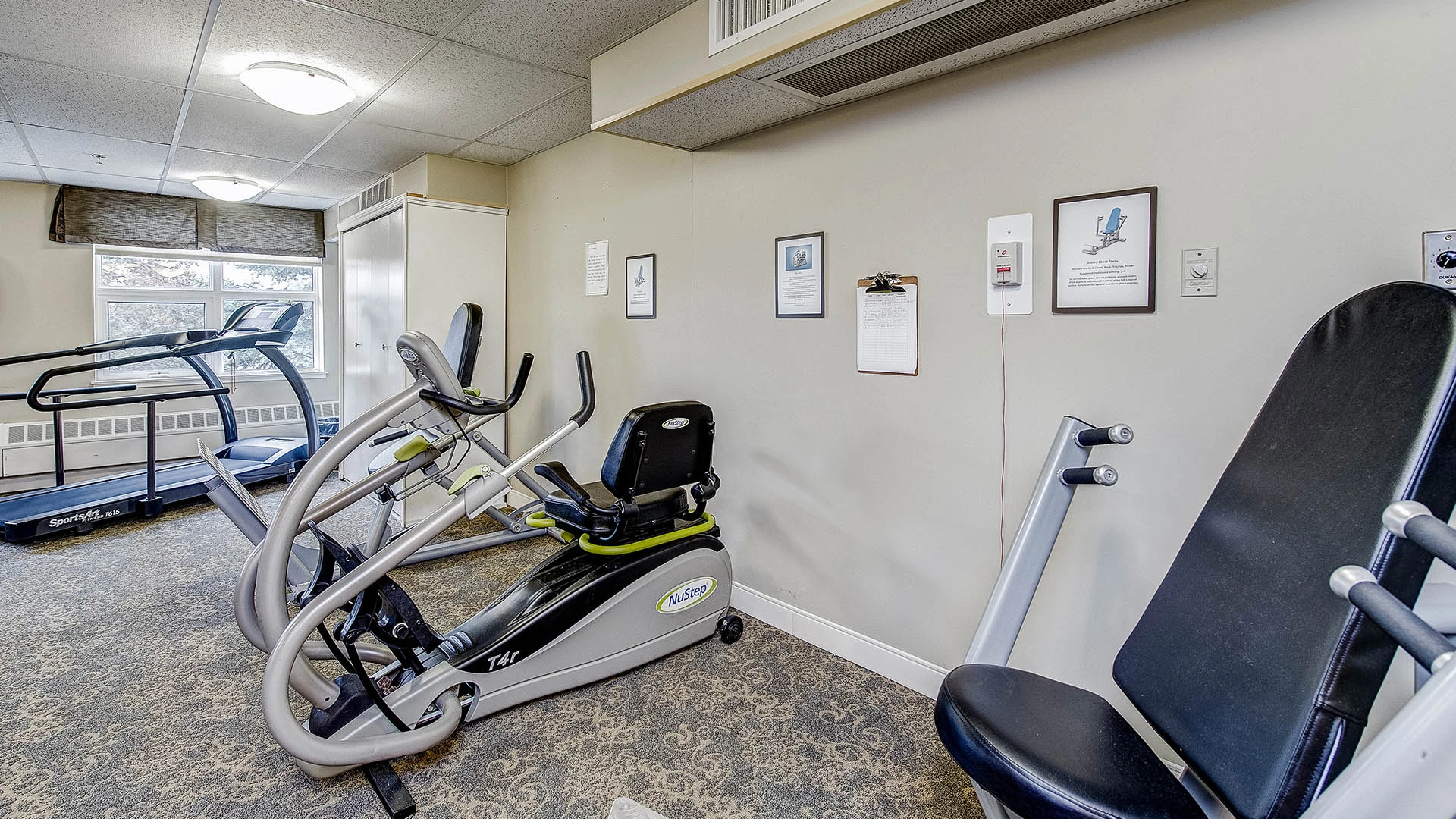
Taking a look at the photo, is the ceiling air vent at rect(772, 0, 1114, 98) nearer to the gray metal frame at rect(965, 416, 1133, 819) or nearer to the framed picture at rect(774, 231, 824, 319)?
the framed picture at rect(774, 231, 824, 319)

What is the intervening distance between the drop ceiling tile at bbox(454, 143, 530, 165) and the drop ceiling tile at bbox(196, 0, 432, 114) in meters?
1.04

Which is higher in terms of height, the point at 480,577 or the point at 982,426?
the point at 982,426

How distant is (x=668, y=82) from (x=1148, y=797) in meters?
2.42

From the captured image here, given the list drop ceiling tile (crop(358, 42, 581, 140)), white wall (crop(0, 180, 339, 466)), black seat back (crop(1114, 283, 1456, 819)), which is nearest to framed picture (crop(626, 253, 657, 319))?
drop ceiling tile (crop(358, 42, 581, 140))

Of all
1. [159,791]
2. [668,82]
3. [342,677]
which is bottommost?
[159,791]

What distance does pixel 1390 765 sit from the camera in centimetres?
65

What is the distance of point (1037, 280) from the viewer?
196 centimetres

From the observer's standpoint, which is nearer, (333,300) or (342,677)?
(342,677)

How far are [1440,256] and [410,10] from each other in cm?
303

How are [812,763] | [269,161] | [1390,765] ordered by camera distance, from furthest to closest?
1. [269,161]
2. [812,763]
3. [1390,765]

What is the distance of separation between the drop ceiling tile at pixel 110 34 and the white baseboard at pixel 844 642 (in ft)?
10.2

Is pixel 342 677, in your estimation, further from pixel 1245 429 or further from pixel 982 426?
pixel 1245 429

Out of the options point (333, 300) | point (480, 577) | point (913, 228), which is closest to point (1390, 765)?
point (913, 228)

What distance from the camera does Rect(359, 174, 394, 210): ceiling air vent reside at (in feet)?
15.8
